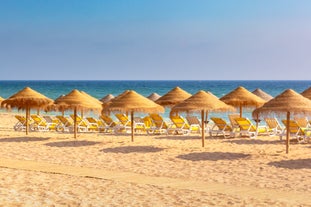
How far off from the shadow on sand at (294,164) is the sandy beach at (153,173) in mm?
18

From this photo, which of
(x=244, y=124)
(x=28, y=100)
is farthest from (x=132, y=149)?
(x=28, y=100)

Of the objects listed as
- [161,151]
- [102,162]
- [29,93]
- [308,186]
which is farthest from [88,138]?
[308,186]

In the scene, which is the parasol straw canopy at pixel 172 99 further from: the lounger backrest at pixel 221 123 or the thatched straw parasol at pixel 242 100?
the lounger backrest at pixel 221 123

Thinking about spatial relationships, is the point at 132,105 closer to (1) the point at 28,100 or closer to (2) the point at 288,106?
(1) the point at 28,100

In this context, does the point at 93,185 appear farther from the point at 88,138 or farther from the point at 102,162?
the point at 88,138

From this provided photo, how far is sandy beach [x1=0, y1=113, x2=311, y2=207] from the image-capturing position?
7.45 metres

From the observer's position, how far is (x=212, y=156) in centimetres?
1201

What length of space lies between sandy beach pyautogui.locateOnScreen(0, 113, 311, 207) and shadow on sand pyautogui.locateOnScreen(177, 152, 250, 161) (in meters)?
0.02

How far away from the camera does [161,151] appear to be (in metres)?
13.0

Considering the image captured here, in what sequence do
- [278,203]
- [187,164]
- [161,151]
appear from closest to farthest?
[278,203] → [187,164] → [161,151]

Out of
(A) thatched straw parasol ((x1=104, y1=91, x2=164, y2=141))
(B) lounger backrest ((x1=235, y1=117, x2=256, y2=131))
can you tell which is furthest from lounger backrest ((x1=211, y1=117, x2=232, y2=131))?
(A) thatched straw parasol ((x1=104, y1=91, x2=164, y2=141))

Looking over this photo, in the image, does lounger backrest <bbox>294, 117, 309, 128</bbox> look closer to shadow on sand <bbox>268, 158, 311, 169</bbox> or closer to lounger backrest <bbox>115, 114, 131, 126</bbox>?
shadow on sand <bbox>268, 158, 311, 169</bbox>

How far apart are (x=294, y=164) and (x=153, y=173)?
294cm

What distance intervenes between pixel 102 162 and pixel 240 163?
2.74 meters
